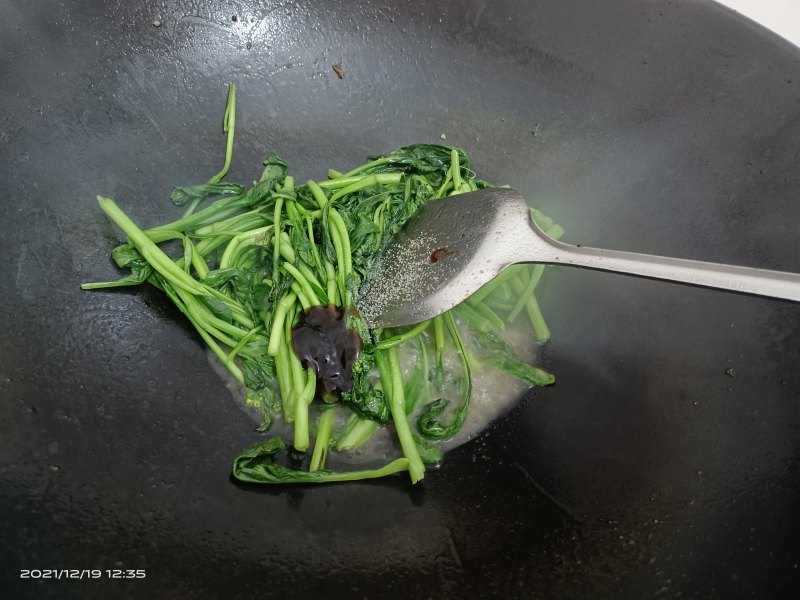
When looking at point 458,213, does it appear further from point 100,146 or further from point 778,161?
point 100,146

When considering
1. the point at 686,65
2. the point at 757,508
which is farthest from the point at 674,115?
the point at 757,508

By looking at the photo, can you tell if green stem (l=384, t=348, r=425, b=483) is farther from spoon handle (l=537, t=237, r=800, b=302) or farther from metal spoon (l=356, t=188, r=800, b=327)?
spoon handle (l=537, t=237, r=800, b=302)

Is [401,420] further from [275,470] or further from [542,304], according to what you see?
[542,304]

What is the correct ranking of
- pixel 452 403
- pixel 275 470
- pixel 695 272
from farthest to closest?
pixel 452 403 < pixel 275 470 < pixel 695 272

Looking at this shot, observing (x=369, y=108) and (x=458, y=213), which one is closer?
(x=458, y=213)

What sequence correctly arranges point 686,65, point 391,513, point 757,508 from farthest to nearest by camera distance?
point 686,65 < point 391,513 < point 757,508

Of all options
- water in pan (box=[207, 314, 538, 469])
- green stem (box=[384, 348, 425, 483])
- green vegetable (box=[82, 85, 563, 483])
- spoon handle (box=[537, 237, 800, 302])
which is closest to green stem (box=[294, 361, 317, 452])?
green vegetable (box=[82, 85, 563, 483])

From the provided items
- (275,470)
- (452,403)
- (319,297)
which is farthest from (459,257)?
(275,470)
